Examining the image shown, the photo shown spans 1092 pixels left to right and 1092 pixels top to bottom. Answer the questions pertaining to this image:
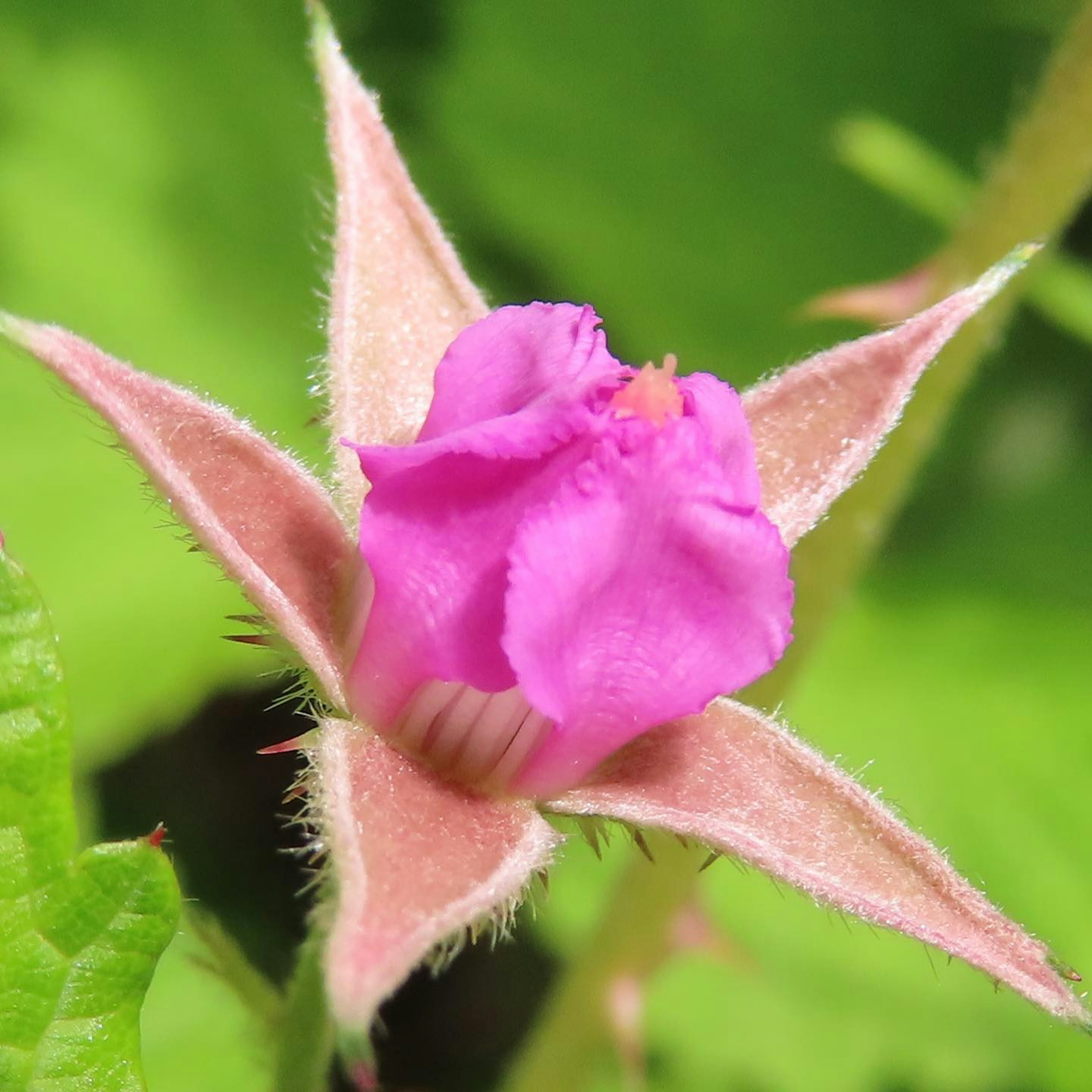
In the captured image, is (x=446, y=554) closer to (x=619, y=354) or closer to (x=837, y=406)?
(x=837, y=406)

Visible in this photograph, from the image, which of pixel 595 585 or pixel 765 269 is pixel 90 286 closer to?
pixel 765 269

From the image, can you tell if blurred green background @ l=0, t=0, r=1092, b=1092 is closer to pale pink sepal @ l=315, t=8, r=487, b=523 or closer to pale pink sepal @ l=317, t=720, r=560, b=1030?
pale pink sepal @ l=315, t=8, r=487, b=523

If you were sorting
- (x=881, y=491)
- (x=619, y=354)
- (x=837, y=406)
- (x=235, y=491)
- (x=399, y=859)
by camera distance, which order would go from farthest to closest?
(x=619, y=354), (x=881, y=491), (x=837, y=406), (x=235, y=491), (x=399, y=859)

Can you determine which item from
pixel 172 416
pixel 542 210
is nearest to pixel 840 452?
pixel 172 416

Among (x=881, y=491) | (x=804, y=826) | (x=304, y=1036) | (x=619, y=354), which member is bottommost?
(x=619, y=354)

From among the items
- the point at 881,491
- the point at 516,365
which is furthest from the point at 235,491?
the point at 881,491

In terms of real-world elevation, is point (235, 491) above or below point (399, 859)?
above
